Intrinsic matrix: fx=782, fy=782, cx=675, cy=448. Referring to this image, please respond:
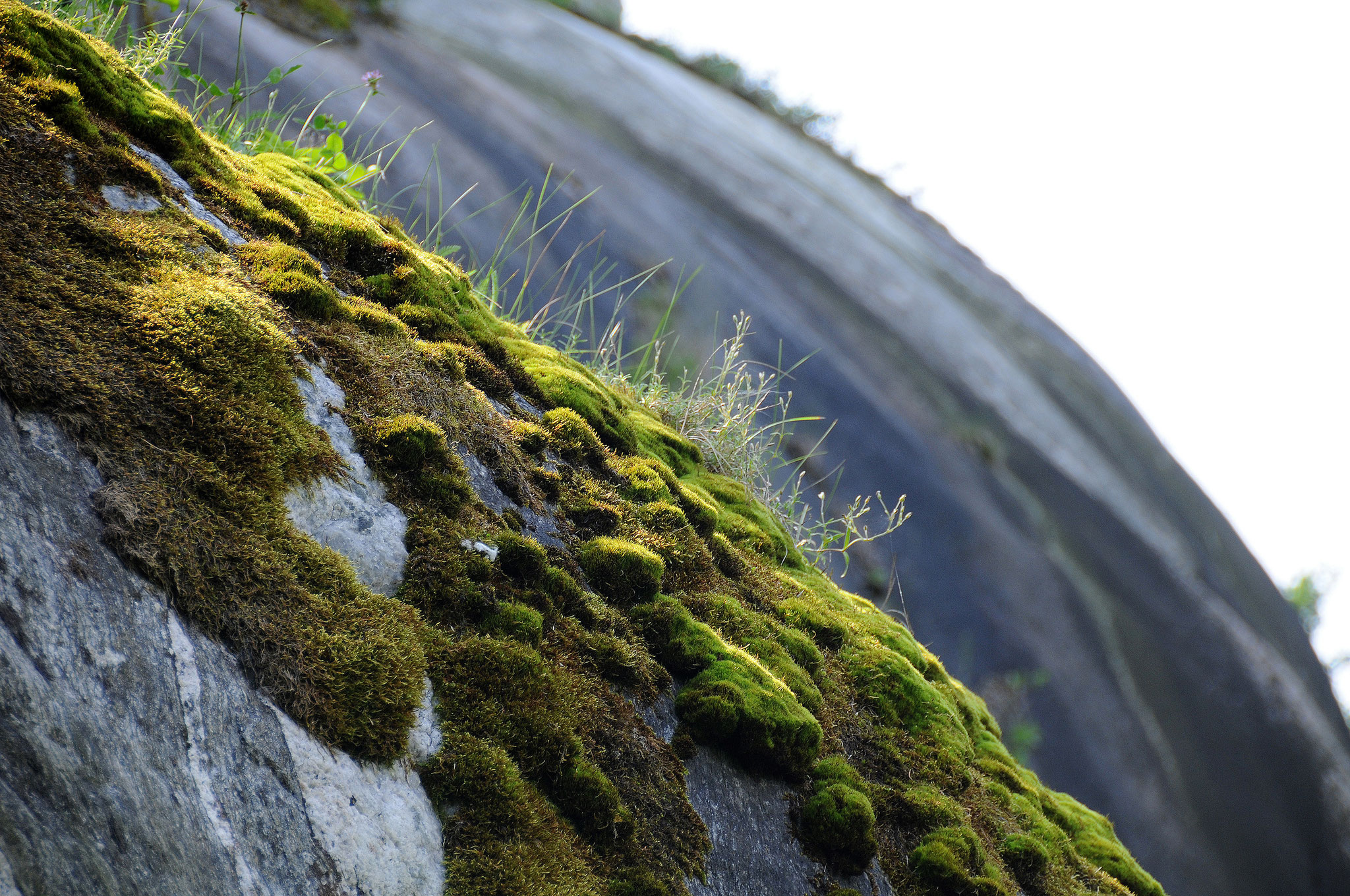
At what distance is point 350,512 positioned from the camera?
1.87m

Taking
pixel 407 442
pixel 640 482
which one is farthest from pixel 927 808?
pixel 407 442

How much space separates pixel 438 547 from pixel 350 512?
22 centimetres

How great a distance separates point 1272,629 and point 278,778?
34.5 ft

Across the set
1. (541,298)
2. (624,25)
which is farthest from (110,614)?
(624,25)

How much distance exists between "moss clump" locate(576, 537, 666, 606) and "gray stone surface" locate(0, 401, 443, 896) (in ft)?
3.18

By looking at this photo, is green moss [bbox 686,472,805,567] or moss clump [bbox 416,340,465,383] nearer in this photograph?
moss clump [bbox 416,340,465,383]

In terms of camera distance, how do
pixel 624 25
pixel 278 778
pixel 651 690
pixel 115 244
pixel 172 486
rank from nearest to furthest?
1. pixel 278 778
2. pixel 172 486
3. pixel 115 244
4. pixel 651 690
5. pixel 624 25

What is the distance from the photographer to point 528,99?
8.98 m

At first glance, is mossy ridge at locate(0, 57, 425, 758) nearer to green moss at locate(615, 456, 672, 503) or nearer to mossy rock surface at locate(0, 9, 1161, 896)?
mossy rock surface at locate(0, 9, 1161, 896)

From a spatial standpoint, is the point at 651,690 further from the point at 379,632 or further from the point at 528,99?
the point at 528,99

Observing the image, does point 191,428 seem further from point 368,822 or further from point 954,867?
point 954,867

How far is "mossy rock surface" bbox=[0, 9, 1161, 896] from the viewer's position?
1.52 m

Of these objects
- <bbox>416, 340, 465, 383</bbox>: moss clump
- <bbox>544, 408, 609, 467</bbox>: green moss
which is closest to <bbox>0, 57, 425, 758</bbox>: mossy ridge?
<bbox>416, 340, 465, 383</bbox>: moss clump

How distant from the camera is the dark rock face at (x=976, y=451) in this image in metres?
7.16
